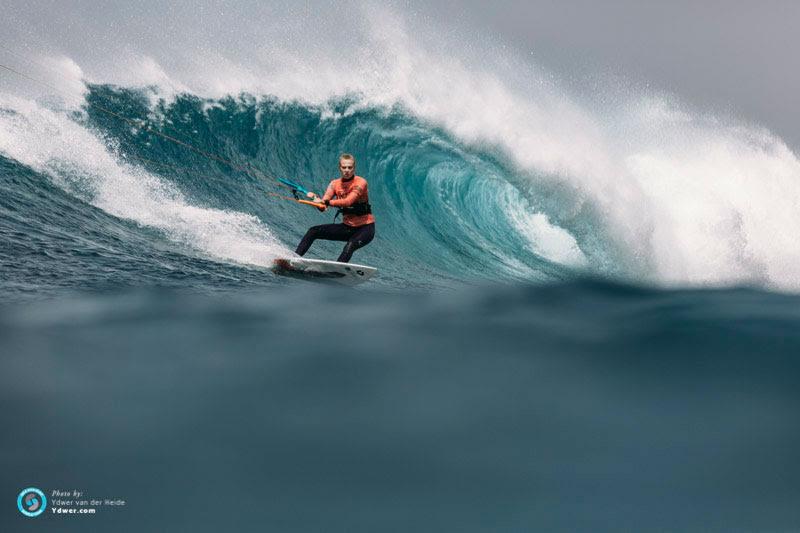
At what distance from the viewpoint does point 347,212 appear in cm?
816

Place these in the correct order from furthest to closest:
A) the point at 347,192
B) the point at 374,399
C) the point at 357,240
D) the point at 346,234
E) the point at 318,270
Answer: the point at 346,234
the point at 357,240
the point at 347,192
the point at 318,270
the point at 374,399

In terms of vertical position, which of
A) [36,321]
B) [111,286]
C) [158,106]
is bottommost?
[36,321]

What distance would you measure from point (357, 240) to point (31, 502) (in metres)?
4.87

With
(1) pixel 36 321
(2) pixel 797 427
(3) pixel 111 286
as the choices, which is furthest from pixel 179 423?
(2) pixel 797 427

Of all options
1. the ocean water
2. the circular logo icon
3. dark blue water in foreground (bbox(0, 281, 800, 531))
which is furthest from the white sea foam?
the circular logo icon

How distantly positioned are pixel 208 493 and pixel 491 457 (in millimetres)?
1602

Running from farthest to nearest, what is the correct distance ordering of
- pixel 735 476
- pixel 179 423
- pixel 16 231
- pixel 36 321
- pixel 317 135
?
pixel 317 135 < pixel 16 231 < pixel 36 321 < pixel 179 423 < pixel 735 476

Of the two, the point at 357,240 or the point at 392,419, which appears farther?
the point at 357,240

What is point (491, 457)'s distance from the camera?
4.01 metres

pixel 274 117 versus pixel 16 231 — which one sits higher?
pixel 274 117

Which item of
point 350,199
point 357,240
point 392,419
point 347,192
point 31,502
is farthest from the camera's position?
point 357,240

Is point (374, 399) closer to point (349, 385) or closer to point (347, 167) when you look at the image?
point (349, 385)

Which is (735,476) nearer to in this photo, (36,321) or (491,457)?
(491,457)

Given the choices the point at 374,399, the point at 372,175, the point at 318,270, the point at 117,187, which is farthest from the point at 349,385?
the point at 372,175
